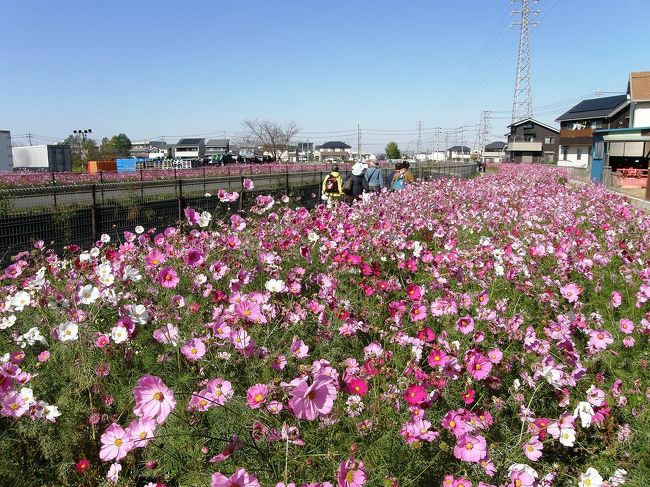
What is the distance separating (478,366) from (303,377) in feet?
2.91

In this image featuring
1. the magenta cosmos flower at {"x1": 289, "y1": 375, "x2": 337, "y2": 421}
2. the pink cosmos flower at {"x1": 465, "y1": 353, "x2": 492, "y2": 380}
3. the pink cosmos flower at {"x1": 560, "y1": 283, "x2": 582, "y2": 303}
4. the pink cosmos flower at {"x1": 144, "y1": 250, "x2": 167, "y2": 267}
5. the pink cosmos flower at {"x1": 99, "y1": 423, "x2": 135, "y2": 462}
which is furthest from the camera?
the pink cosmos flower at {"x1": 560, "y1": 283, "x2": 582, "y2": 303}

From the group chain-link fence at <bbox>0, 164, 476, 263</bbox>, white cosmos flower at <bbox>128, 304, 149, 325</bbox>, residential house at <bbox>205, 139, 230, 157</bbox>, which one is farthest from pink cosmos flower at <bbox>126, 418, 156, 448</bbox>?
residential house at <bbox>205, 139, 230, 157</bbox>

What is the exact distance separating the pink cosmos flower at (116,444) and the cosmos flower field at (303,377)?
1cm

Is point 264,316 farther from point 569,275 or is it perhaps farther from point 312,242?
point 569,275

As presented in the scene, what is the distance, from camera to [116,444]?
172 centimetres

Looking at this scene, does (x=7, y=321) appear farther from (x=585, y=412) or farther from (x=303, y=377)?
(x=585, y=412)

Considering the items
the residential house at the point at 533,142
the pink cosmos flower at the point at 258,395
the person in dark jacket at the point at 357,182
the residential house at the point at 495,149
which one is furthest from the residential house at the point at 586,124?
the pink cosmos flower at the point at 258,395

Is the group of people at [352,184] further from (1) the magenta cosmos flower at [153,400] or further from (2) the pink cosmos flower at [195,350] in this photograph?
(1) the magenta cosmos flower at [153,400]

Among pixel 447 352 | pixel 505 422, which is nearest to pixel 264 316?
pixel 447 352

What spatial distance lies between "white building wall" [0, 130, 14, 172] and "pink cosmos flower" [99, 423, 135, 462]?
38570 mm

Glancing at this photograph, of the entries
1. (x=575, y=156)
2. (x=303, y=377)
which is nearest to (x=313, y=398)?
(x=303, y=377)

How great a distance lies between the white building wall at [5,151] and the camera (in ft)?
112

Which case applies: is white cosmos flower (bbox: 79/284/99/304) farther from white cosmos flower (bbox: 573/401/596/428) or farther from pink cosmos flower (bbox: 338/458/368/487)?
white cosmos flower (bbox: 573/401/596/428)

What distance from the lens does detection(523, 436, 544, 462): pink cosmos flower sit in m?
1.96
